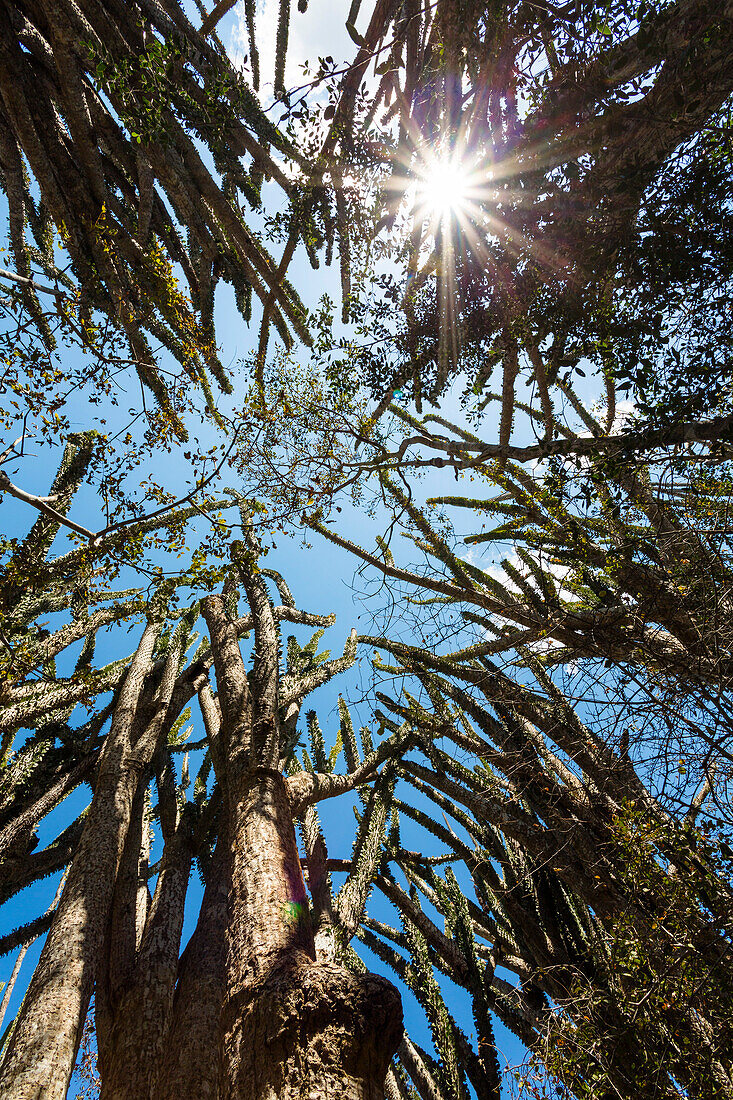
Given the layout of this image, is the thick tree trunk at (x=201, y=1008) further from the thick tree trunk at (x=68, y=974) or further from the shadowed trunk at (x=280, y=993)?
the thick tree trunk at (x=68, y=974)

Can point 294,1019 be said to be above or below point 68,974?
below

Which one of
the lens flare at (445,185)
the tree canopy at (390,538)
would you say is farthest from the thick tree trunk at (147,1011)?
the lens flare at (445,185)

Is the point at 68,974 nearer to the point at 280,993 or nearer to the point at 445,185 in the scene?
the point at 280,993

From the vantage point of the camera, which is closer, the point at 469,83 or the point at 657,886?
the point at 657,886

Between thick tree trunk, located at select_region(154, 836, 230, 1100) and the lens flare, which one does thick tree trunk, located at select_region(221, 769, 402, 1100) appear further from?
the lens flare

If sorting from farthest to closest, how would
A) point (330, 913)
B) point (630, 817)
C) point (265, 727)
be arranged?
point (330, 913) < point (265, 727) < point (630, 817)

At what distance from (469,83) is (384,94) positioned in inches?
73.6

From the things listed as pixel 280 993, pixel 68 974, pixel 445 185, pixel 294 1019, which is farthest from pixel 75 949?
pixel 445 185

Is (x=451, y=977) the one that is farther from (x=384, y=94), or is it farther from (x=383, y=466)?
(x=384, y=94)

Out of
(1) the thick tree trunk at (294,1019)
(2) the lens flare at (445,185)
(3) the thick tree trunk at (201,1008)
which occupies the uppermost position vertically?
(2) the lens flare at (445,185)

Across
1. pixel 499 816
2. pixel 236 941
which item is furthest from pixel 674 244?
pixel 499 816

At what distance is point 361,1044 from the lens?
5.92 feet

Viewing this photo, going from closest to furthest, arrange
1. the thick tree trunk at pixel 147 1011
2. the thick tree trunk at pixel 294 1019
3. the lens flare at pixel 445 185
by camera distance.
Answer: the thick tree trunk at pixel 294 1019 < the thick tree trunk at pixel 147 1011 < the lens flare at pixel 445 185

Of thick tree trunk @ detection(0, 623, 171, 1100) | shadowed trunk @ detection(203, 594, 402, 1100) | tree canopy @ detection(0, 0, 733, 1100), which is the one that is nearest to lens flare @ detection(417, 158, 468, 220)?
tree canopy @ detection(0, 0, 733, 1100)
